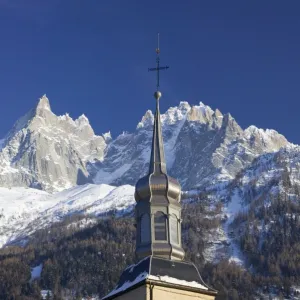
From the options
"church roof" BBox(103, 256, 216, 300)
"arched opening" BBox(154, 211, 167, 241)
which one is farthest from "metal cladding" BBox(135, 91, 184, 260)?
"church roof" BBox(103, 256, 216, 300)

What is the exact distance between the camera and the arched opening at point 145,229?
1148 inches

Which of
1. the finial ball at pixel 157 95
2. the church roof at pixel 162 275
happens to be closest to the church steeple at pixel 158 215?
the church roof at pixel 162 275

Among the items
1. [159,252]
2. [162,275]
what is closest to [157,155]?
[159,252]

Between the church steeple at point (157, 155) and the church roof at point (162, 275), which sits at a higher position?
the church steeple at point (157, 155)

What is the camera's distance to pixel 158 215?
29.5 meters

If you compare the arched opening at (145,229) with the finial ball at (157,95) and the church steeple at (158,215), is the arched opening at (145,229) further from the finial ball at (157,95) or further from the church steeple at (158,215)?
the finial ball at (157,95)

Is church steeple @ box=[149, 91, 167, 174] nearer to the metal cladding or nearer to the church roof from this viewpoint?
the metal cladding

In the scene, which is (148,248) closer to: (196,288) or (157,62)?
(196,288)

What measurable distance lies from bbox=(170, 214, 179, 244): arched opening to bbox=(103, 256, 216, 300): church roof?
1.18 m

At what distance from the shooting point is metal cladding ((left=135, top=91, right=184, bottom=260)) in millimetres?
28672

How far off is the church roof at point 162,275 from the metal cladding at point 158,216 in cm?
51

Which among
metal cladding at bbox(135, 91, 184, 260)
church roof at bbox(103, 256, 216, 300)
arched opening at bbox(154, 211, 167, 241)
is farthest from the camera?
arched opening at bbox(154, 211, 167, 241)

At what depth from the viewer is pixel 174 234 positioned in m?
29.3

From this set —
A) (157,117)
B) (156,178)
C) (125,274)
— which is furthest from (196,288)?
(157,117)
